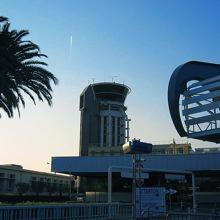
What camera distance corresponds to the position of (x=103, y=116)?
183 m

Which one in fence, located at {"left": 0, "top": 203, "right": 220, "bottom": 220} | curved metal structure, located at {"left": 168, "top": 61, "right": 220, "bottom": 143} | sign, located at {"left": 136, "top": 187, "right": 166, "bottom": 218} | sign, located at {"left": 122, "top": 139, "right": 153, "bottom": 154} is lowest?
fence, located at {"left": 0, "top": 203, "right": 220, "bottom": 220}

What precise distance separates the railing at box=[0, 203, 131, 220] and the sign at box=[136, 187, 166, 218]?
2848 millimetres

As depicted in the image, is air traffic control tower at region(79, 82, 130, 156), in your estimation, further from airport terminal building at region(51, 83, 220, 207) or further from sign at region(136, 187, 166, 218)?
sign at region(136, 187, 166, 218)

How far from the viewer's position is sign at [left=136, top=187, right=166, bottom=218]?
23141 mm

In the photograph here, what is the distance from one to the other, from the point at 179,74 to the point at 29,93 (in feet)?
34.7

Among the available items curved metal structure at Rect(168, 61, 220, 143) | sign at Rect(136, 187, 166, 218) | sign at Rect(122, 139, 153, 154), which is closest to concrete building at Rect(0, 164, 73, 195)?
curved metal structure at Rect(168, 61, 220, 143)

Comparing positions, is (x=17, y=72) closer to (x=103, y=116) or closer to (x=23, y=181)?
(x=23, y=181)

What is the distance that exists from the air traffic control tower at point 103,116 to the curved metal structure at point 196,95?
448ft

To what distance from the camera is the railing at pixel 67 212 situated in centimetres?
2031

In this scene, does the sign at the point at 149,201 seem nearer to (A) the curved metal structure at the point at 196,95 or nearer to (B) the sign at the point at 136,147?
(B) the sign at the point at 136,147

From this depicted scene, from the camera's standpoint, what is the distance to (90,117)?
584 feet

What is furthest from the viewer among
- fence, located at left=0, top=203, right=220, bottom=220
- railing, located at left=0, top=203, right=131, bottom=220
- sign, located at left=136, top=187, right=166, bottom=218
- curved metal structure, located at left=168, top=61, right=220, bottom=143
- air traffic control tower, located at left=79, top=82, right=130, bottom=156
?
air traffic control tower, located at left=79, top=82, right=130, bottom=156

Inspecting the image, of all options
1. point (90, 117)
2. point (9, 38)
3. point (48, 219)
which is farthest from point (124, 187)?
point (90, 117)

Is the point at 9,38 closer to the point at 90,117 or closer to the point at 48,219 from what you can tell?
the point at 48,219
